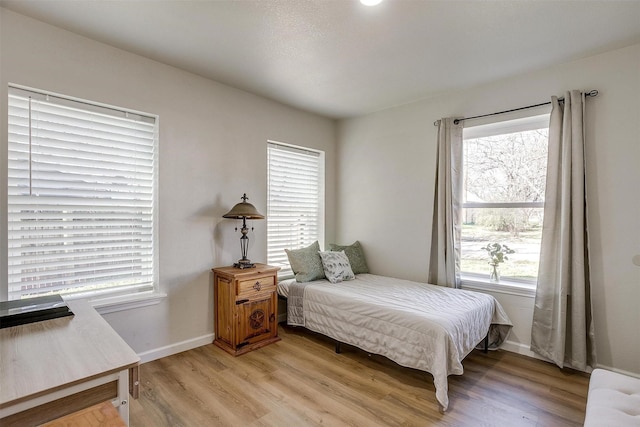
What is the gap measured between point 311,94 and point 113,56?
1814 mm

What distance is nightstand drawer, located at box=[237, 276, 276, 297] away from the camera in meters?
2.90

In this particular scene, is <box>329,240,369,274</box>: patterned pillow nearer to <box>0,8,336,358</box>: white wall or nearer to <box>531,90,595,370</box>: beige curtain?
<box>0,8,336,358</box>: white wall

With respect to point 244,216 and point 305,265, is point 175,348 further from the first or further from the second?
point 305,265

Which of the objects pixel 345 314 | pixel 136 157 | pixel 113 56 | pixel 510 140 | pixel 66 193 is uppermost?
pixel 113 56

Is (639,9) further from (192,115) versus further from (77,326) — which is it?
(77,326)

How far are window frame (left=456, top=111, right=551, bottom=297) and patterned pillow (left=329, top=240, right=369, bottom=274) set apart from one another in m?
1.14

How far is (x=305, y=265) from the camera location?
3416 millimetres

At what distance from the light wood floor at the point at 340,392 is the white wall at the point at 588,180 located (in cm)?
62

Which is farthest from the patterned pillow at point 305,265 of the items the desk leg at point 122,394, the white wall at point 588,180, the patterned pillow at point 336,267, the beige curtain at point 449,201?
the desk leg at point 122,394

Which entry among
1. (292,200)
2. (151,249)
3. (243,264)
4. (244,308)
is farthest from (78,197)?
(292,200)

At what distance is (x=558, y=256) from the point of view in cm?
267

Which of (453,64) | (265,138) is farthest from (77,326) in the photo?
(453,64)

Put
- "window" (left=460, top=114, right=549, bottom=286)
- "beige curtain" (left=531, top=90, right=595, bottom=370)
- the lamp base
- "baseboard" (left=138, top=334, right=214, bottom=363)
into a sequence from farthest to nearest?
the lamp base
"window" (left=460, top=114, right=549, bottom=286)
"baseboard" (left=138, top=334, right=214, bottom=363)
"beige curtain" (left=531, top=90, right=595, bottom=370)

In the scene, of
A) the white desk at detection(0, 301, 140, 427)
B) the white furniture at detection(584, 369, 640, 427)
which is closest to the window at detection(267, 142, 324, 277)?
the white desk at detection(0, 301, 140, 427)
